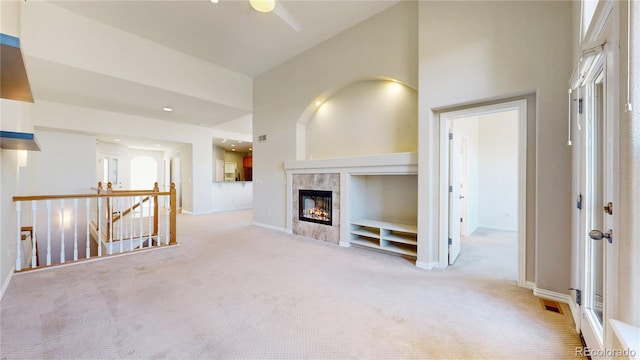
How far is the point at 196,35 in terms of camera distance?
→ 423 centimetres

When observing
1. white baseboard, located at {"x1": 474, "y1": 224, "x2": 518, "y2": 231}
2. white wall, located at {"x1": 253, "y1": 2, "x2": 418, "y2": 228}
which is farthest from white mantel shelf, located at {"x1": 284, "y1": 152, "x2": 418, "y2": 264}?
white baseboard, located at {"x1": 474, "y1": 224, "x2": 518, "y2": 231}

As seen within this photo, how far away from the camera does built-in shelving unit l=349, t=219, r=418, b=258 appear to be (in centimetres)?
363

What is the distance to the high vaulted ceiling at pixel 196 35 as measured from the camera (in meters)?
3.57

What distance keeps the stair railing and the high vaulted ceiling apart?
1910mm

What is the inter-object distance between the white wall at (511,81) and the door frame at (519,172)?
0.06 metres

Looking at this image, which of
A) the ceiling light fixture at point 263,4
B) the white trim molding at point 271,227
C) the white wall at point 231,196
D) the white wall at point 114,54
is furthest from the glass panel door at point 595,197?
the white wall at point 231,196

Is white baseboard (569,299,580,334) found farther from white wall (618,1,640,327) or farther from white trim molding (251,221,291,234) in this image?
white trim molding (251,221,291,234)

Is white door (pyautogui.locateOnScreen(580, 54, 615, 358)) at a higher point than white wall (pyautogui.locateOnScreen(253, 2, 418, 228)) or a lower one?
lower

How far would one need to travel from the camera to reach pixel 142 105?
5625 mm

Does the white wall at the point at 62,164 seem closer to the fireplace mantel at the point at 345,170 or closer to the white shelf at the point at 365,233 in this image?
the fireplace mantel at the point at 345,170

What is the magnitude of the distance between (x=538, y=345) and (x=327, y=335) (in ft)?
4.79

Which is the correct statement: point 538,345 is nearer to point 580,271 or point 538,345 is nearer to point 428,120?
point 580,271

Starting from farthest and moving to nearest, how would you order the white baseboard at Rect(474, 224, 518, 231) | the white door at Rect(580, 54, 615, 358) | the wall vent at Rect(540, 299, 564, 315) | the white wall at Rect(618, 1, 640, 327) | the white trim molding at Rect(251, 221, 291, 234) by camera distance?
the white baseboard at Rect(474, 224, 518, 231) < the white trim molding at Rect(251, 221, 291, 234) < the wall vent at Rect(540, 299, 564, 315) < the white door at Rect(580, 54, 615, 358) < the white wall at Rect(618, 1, 640, 327)

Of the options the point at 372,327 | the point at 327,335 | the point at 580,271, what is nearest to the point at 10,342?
the point at 327,335
